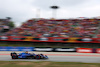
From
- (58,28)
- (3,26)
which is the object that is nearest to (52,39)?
(58,28)

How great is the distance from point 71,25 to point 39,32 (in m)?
6.85

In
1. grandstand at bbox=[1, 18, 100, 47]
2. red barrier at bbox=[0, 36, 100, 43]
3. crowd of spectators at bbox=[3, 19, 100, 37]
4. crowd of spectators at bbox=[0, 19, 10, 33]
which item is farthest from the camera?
crowd of spectators at bbox=[0, 19, 10, 33]

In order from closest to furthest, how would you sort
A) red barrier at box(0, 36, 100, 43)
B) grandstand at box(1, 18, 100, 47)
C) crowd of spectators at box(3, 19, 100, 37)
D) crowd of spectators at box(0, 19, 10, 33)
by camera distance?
red barrier at box(0, 36, 100, 43) < grandstand at box(1, 18, 100, 47) < crowd of spectators at box(3, 19, 100, 37) < crowd of spectators at box(0, 19, 10, 33)

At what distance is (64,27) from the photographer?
1025 inches

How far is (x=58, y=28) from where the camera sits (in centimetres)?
2562

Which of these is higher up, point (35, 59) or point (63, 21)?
point (63, 21)

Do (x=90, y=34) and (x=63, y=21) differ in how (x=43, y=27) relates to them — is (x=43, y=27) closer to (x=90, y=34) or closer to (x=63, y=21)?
(x=63, y=21)

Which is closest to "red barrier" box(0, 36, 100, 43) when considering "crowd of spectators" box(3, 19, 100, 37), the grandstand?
the grandstand

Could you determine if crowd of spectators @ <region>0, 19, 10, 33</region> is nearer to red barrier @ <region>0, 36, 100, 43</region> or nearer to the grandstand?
the grandstand

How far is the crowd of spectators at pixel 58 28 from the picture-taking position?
23844 millimetres

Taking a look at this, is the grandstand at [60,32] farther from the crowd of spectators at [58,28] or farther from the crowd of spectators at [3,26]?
the crowd of spectators at [3,26]

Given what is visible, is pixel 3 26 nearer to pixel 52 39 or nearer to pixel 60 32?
pixel 52 39

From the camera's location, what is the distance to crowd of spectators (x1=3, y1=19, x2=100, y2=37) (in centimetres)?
2384

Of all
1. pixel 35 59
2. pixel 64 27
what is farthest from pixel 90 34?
pixel 35 59
